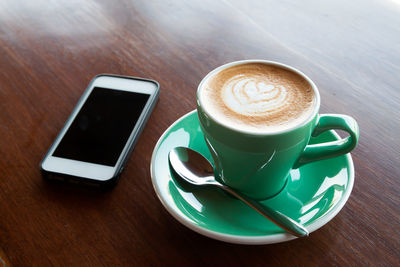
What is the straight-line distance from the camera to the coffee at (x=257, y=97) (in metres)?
0.44

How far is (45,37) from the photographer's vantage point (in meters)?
0.82

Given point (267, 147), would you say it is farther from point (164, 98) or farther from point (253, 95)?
point (164, 98)

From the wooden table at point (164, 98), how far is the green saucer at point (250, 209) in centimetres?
3

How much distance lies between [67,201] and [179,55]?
40 centimetres

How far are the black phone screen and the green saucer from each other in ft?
0.28

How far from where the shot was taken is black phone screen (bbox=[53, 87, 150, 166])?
548 millimetres

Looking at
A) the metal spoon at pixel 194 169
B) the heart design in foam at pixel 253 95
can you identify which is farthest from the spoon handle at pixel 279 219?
the heart design in foam at pixel 253 95

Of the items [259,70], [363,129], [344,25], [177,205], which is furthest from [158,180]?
[344,25]

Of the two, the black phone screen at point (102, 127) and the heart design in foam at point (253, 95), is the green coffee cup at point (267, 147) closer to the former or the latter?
the heart design in foam at point (253, 95)

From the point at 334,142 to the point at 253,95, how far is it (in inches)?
5.0

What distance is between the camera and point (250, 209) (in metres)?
0.47

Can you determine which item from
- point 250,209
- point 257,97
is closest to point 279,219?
point 250,209

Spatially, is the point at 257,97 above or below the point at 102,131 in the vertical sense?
above

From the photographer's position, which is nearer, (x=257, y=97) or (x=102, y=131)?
(x=257, y=97)
